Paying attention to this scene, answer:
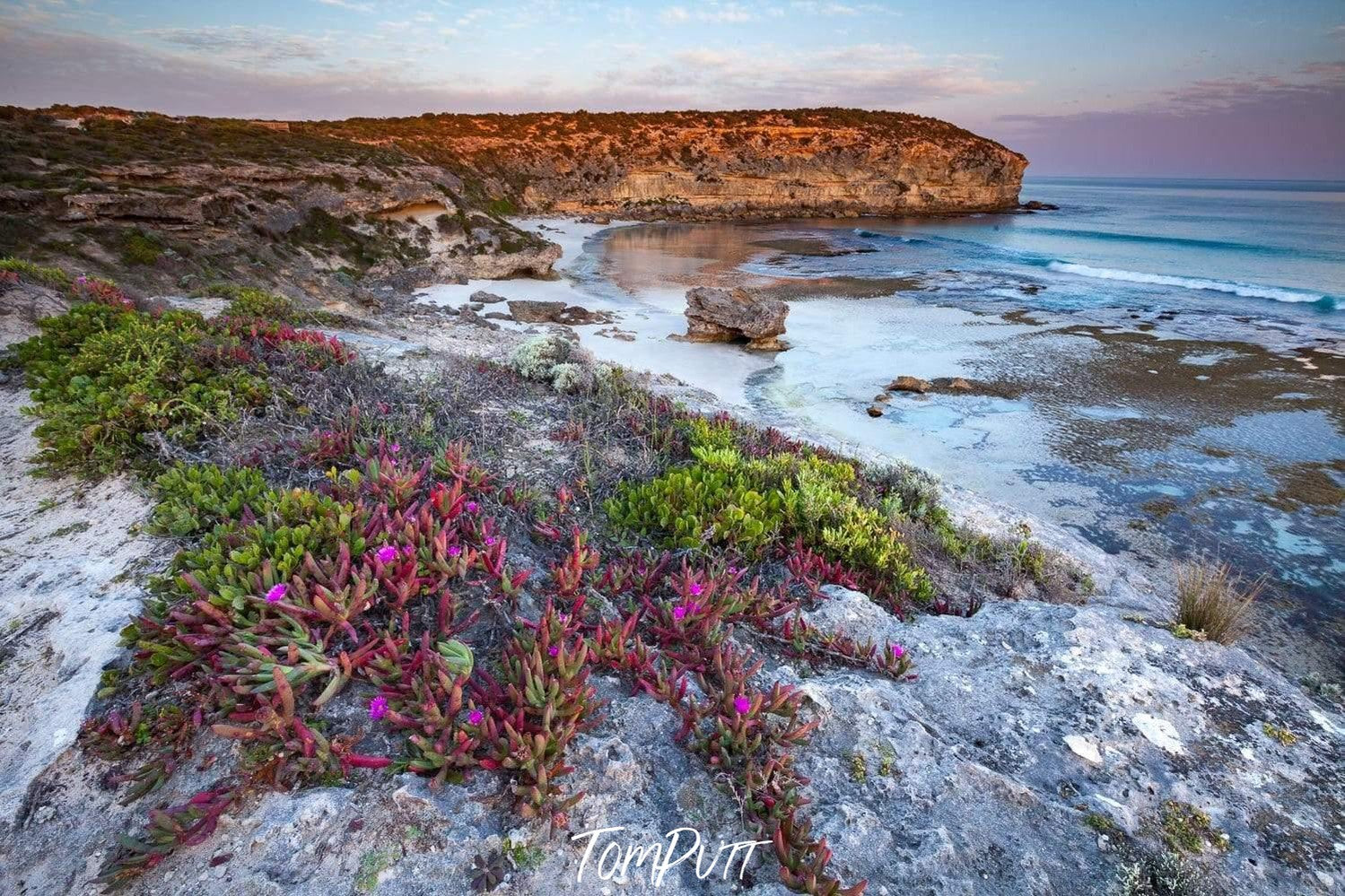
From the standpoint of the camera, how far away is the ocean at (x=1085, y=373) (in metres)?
8.31

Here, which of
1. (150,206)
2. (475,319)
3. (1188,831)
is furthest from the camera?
(475,319)

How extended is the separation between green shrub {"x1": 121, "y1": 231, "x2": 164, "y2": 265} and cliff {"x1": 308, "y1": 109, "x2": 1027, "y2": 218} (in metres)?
44.3

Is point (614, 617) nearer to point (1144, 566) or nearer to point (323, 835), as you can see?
point (323, 835)

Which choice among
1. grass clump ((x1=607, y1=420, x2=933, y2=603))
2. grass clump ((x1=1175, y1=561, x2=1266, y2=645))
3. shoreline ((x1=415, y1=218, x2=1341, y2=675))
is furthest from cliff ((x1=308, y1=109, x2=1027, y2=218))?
grass clump ((x1=1175, y1=561, x2=1266, y2=645))

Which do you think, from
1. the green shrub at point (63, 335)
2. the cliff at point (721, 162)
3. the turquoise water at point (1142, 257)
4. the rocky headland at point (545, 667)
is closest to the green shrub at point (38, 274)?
the green shrub at point (63, 335)

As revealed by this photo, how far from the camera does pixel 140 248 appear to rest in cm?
1445

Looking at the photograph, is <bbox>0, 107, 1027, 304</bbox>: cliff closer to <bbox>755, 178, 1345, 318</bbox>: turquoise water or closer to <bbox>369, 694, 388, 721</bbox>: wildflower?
<bbox>369, 694, 388, 721</bbox>: wildflower

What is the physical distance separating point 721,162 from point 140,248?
63188 millimetres

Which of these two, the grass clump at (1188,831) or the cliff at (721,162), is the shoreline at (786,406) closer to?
the grass clump at (1188,831)

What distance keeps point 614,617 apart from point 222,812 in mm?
1881

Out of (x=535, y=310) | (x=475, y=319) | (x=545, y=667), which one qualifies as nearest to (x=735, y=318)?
(x=535, y=310)

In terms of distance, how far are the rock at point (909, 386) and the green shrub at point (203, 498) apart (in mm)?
11898

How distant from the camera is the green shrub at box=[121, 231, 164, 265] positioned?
46.5 ft
